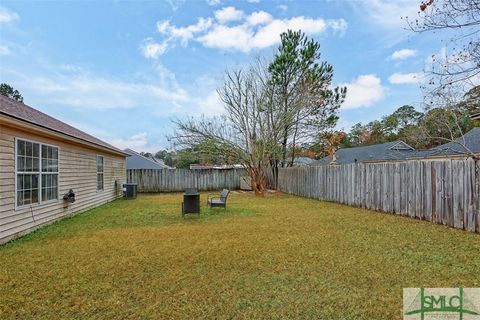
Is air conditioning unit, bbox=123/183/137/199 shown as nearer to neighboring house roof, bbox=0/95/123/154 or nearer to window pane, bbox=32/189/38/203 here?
neighboring house roof, bbox=0/95/123/154

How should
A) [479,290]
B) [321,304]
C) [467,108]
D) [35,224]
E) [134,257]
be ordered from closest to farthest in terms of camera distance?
[321,304]
[479,290]
[134,257]
[35,224]
[467,108]

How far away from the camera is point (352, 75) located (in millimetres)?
17297

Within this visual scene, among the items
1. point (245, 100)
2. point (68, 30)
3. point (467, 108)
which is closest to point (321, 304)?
point (467, 108)

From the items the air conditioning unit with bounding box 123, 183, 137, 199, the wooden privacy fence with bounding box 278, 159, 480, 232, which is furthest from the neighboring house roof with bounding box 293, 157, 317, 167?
the air conditioning unit with bounding box 123, 183, 137, 199

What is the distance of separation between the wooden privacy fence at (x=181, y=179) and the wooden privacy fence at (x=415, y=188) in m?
9.29

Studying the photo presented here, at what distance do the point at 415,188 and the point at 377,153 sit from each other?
62.7 ft

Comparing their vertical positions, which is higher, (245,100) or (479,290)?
(245,100)

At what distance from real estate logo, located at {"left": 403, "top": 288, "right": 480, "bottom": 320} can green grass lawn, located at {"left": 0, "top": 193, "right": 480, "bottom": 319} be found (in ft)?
0.40

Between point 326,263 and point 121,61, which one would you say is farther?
point 121,61

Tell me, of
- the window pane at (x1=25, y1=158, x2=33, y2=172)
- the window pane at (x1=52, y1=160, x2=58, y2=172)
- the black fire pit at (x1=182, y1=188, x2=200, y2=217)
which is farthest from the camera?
the black fire pit at (x1=182, y1=188, x2=200, y2=217)

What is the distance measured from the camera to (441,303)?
2969 mm

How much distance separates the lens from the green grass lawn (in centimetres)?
289

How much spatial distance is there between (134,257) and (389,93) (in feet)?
45.9

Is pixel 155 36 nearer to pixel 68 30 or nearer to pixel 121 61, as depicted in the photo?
pixel 121 61
